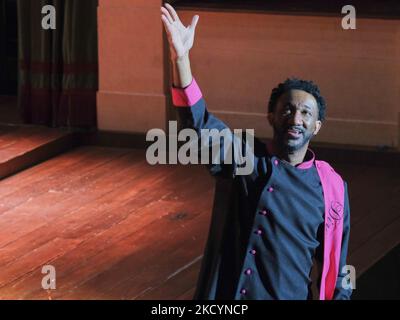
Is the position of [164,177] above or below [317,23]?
below

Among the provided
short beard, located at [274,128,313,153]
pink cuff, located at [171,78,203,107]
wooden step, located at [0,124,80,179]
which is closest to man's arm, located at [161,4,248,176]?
pink cuff, located at [171,78,203,107]

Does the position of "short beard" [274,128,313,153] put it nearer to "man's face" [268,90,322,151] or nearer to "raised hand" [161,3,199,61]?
"man's face" [268,90,322,151]

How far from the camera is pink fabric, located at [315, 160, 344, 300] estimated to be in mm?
3049

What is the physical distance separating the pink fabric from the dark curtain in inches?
204

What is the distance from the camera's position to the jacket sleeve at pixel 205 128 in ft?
9.59

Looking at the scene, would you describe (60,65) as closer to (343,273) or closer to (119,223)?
(119,223)

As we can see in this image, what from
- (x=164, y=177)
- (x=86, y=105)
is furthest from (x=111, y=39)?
(x=164, y=177)

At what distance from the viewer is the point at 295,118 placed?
2994mm

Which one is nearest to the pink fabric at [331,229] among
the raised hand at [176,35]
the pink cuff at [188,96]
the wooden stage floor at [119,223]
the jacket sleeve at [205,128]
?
the jacket sleeve at [205,128]

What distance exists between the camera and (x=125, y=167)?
24.9ft

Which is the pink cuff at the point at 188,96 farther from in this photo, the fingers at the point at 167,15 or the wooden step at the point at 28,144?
the wooden step at the point at 28,144

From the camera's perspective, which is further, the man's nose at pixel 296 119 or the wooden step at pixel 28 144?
the wooden step at pixel 28 144

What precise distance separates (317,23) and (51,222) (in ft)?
7.51

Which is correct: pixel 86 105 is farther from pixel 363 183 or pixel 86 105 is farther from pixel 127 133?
pixel 363 183
